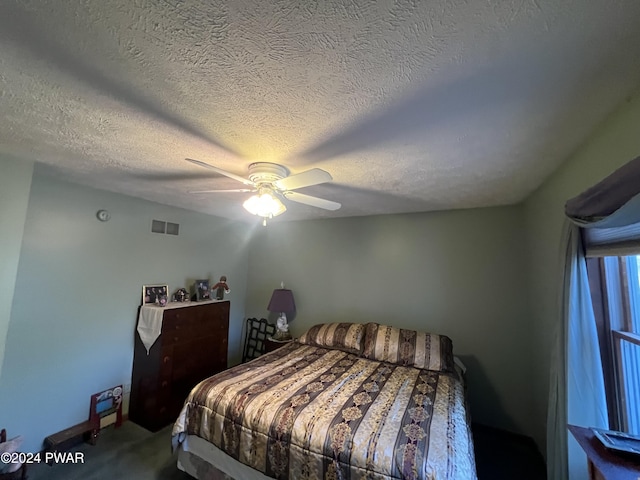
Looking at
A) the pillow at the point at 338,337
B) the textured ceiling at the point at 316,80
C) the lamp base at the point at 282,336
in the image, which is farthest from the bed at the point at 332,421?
the textured ceiling at the point at 316,80

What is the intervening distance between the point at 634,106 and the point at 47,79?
2.38 metres

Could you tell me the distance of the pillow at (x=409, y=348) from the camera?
251 centimetres

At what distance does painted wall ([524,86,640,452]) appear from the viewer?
46.5 inches

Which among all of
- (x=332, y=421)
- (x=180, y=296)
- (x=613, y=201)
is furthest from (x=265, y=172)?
(x=180, y=296)

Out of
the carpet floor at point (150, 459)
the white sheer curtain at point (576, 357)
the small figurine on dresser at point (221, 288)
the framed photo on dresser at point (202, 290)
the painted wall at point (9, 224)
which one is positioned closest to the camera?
the white sheer curtain at point (576, 357)

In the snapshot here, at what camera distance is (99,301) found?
2586mm

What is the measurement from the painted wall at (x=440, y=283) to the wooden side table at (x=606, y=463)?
183 centimetres

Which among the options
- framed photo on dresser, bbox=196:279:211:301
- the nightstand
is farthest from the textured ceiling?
the nightstand

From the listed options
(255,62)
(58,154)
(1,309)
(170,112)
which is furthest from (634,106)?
(1,309)

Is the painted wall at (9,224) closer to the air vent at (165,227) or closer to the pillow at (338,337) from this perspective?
the air vent at (165,227)

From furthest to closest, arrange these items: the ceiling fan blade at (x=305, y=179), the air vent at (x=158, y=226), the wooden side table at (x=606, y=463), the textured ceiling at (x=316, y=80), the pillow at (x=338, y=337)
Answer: the air vent at (x=158, y=226)
the pillow at (x=338, y=337)
the ceiling fan blade at (x=305, y=179)
the wooden side table at (x=606, y=463)
the textured ceiling at (x=316, y=80)

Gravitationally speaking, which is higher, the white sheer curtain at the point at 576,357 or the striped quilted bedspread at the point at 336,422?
the white sheer curtain at the point at 576,357

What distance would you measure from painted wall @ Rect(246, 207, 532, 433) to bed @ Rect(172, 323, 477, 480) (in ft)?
1.88

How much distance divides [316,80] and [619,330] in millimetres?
2016
